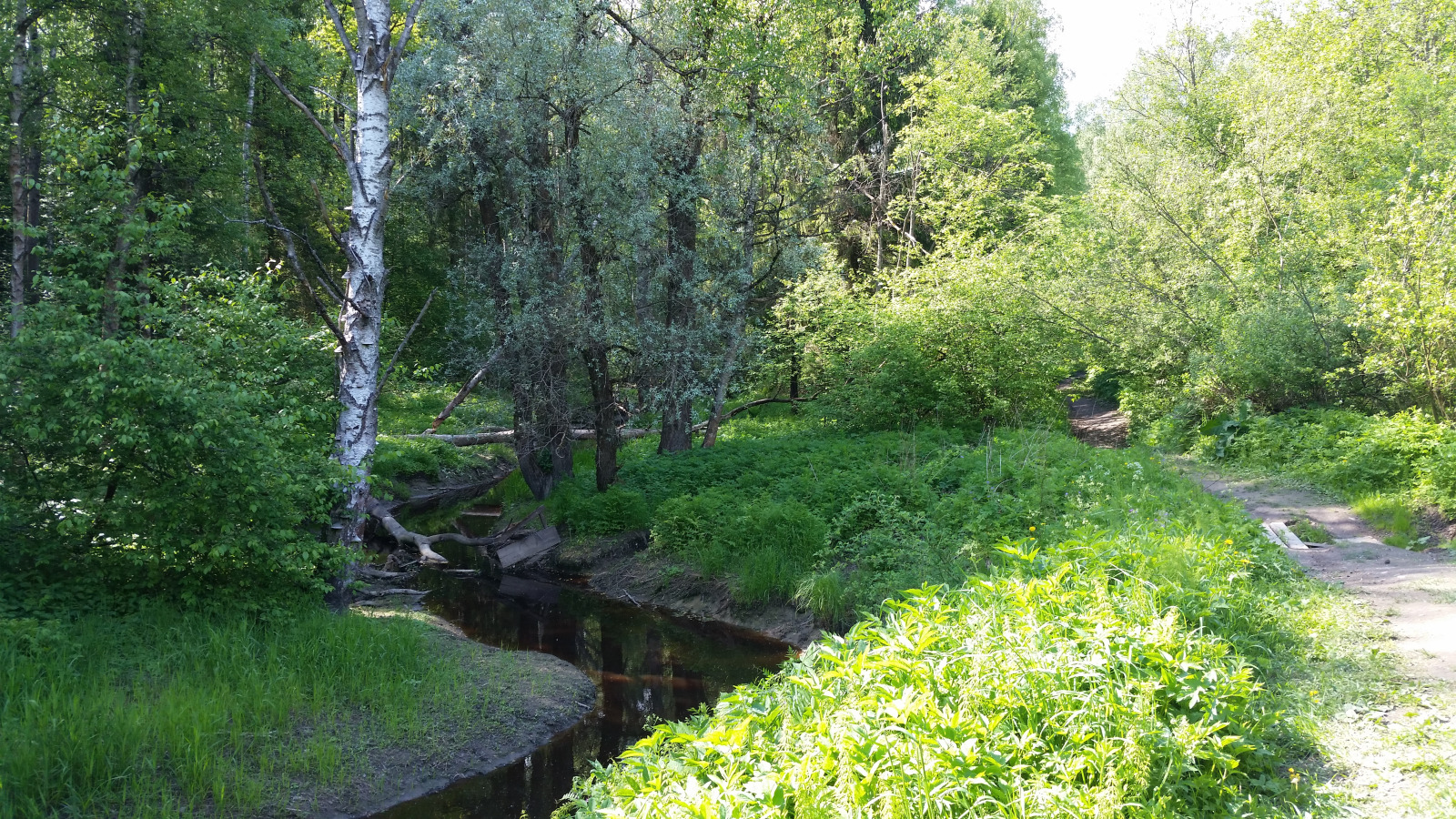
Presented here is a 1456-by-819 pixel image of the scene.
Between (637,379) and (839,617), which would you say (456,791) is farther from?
(637,379)

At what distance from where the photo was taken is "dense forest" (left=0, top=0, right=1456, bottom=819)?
4.75m

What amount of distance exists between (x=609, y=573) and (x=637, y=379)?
345 cm

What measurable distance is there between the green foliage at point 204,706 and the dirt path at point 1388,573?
7069 mm

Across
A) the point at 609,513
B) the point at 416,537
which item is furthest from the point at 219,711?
the point at 609,513

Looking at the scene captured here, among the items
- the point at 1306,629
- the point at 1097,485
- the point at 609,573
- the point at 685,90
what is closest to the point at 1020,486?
the point at 1097,485

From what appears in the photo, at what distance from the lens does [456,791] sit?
646cm

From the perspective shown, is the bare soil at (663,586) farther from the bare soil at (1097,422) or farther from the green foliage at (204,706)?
the bare soil at (1097,422)

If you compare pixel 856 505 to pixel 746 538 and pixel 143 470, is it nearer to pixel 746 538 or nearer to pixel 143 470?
pixel 746 538

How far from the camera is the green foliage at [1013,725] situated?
12.2 feet

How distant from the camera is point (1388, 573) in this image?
7316mm

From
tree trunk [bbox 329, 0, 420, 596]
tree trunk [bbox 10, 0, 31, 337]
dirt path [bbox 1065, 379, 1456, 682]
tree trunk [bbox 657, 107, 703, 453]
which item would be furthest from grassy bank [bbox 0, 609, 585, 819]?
tree trunk [bbox 10, 0, 31, 337]

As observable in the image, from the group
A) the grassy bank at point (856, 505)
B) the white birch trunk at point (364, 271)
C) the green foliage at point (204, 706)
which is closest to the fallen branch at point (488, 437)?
the grassy bank at point (856, 505)

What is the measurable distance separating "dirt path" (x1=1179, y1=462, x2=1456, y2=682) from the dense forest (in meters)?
0.31

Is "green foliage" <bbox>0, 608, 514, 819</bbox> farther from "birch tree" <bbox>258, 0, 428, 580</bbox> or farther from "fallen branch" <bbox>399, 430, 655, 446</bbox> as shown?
"fallen branch" <bbox>399, 430, 655, 446</bbox>
